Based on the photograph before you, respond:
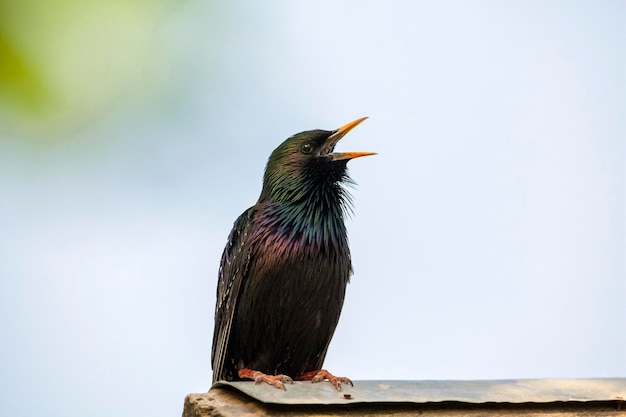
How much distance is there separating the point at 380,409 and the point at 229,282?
7.15 ft

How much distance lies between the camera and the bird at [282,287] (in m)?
4.70

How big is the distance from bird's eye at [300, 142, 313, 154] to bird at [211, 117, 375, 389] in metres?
0.30

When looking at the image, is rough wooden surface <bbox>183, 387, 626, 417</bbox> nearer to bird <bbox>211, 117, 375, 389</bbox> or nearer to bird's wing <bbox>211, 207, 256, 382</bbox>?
bird <bbox>211, 117, 375, 389</bbox>

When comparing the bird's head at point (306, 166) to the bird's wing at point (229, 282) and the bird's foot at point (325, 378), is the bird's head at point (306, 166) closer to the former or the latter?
the bird's wing at point (229, 282)

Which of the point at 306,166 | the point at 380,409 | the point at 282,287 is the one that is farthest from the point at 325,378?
the point at 306,166

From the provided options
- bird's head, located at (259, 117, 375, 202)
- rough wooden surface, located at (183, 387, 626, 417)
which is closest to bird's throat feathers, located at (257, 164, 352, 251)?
bird's head, located at (259, 117, 375, 202)

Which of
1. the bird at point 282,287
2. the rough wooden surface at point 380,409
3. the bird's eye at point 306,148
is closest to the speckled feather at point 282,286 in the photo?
the bird at point 282,287

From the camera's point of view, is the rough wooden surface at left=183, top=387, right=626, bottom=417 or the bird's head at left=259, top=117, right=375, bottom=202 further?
the bird's head at left=259, top=117, right=375, bottom=202

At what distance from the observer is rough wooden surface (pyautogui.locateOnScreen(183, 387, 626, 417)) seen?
2768 mm

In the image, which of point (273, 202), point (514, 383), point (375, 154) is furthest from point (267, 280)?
point (514, 383)

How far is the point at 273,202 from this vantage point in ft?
16.8

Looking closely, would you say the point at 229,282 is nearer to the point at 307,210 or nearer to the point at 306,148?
Result: the point at 307,210

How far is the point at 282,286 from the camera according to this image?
15.4 ft

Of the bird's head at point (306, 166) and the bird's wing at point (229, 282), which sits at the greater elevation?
the bird's head at point (306, 166)
